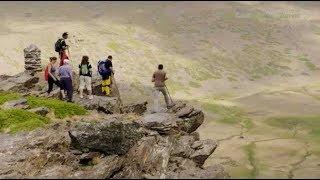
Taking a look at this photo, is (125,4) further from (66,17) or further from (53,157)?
(53,157)

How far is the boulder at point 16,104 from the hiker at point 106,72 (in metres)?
4.33

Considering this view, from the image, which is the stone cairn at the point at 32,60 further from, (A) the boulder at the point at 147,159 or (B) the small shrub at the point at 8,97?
(A) the boulder at the point at 147,159

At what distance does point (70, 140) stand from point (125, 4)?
73.1 metres

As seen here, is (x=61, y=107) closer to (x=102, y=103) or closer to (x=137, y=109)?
(x=102, y=103)

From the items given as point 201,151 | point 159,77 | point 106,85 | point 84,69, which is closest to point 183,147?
point 201,151

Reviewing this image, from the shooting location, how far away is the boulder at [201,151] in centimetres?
2322

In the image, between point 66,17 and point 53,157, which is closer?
point 53,157

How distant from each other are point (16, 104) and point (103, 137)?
7.19 metres

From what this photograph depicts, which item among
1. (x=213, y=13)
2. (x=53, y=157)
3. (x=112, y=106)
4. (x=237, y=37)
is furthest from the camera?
(x=213, y=13)

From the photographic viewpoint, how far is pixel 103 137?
68.6ft

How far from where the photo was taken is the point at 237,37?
7906 centimetres

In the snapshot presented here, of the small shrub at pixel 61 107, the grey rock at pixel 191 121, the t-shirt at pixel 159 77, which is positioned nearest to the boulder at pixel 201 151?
the grey rock at pixel 191 121

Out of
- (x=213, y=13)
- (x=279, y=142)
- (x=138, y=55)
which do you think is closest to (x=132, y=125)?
(x=279, y=142)

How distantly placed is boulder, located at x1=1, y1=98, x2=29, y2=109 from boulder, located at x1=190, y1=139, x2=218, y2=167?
854 cm
